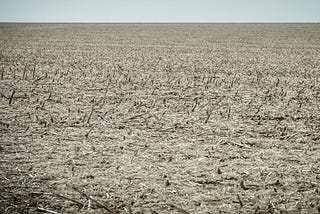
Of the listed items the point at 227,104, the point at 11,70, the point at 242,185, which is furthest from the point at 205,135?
the point at 11,70

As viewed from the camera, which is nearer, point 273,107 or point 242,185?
point 242,185

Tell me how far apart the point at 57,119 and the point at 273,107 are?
4.55m

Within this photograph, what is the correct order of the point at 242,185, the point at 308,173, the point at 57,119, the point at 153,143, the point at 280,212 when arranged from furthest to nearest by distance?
1. the point at 57,119
2. the point at 153,143
3. the point at 308,173
4. the point at 242,185
5. the point at 280,212

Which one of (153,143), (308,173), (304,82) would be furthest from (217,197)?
(304,82)

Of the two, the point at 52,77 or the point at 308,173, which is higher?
the point at 52,77

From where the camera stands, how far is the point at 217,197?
3406mm

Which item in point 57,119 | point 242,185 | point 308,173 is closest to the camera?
A: point 242,185

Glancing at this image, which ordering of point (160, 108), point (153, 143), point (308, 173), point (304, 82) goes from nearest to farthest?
point (308, 173)
point (153, 143)
point (160, 108)
point (304, 82)

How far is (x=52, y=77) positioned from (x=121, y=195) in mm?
7877

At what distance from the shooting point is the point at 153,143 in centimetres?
489

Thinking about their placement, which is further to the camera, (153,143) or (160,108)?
(160,108)

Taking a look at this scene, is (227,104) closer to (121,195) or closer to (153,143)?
(153,143)

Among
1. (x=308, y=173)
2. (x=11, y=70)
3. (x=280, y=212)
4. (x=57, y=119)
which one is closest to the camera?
(x=280, y=212)

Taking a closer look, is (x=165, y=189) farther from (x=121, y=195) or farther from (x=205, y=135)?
(x=205, y=135)
